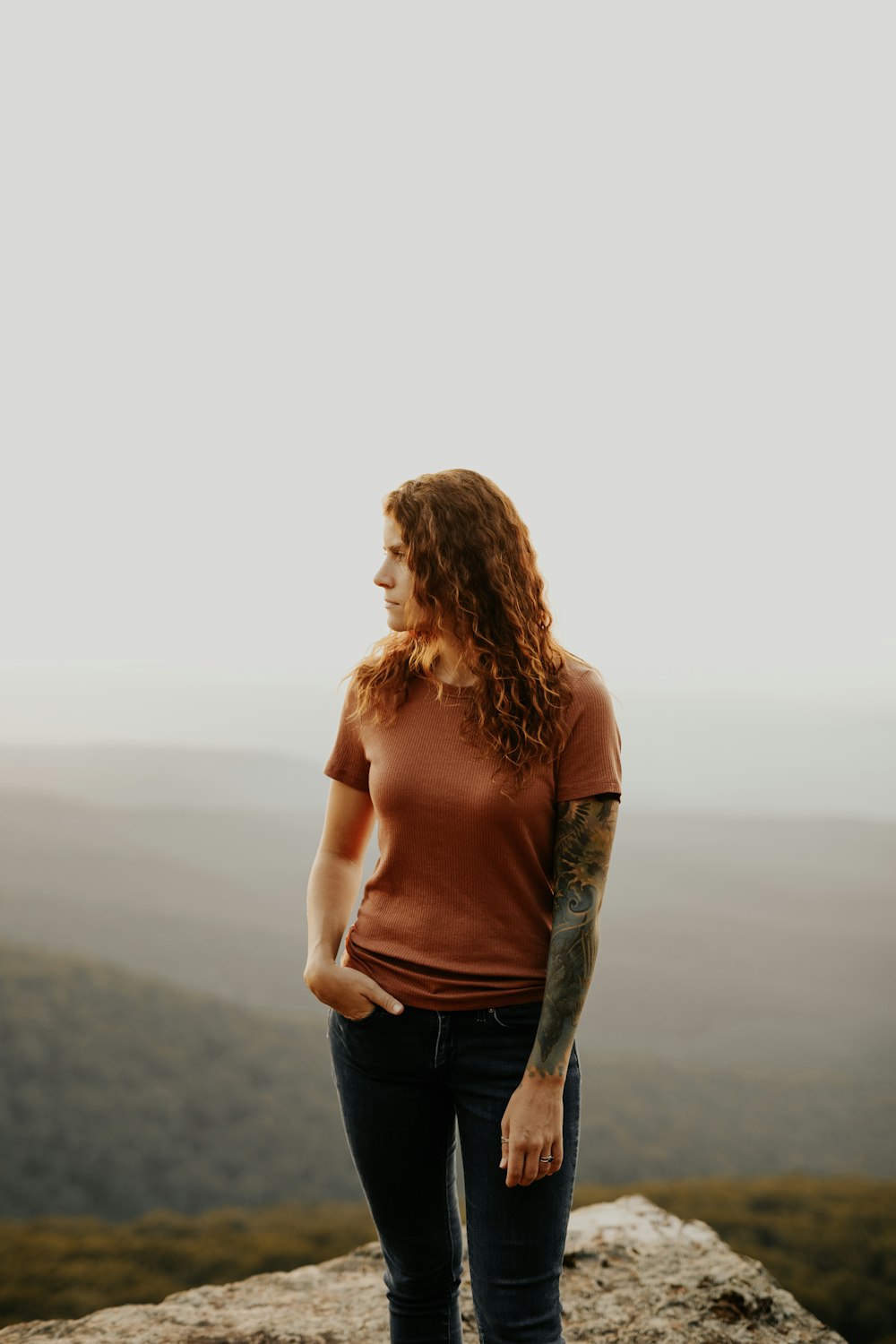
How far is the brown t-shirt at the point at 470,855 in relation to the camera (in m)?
1.10

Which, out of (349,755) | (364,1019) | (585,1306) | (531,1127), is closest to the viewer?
(531,1127)

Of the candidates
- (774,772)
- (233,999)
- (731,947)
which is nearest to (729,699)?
(774,772)

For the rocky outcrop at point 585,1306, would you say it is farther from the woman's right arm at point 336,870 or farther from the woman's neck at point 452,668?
the woman's neck at point 452,668

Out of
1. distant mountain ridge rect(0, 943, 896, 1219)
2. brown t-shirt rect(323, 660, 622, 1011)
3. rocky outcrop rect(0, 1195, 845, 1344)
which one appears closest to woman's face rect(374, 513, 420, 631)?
brown t-shirt rect(323, 660, 622, 1011)

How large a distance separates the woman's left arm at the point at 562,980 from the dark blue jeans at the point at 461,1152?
4cm

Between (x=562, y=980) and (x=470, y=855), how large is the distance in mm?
173

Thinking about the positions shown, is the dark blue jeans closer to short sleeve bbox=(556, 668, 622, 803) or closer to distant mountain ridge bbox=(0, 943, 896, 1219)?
short sleeve bbox=(556, 668, 622, 803)

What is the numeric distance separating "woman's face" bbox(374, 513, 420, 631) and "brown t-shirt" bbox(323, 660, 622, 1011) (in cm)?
13

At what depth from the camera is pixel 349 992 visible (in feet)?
3.75

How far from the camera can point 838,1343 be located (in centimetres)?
175

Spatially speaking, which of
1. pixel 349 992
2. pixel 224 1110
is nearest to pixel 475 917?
pixel 349 992

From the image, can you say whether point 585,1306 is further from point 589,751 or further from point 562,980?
point 589,751

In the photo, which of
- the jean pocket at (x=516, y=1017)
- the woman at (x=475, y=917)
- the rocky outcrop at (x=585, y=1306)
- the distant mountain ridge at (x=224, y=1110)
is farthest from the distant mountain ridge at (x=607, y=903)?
the jean pocket at (x=516, y=1017)

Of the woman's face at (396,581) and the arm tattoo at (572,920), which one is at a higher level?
the woman's face at (396,581)
